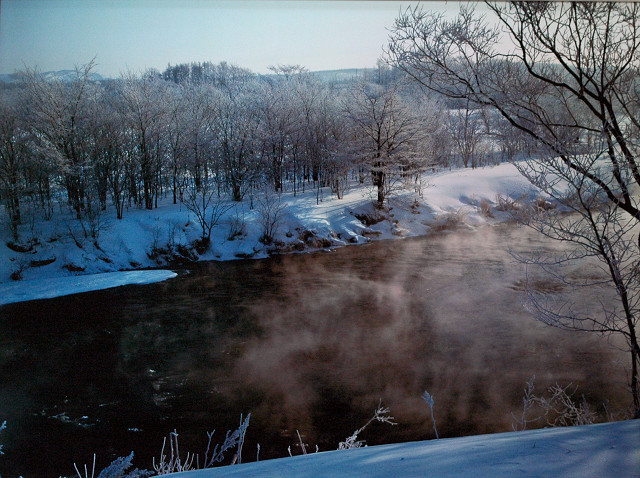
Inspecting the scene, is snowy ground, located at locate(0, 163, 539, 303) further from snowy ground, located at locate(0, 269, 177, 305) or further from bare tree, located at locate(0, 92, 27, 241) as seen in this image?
bare tree, located at locate(0, 92, 27, 241)

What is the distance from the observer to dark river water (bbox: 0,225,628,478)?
16.9 ft

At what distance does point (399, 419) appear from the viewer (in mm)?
5227

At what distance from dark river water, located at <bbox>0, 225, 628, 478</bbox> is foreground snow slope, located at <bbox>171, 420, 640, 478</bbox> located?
249 cm

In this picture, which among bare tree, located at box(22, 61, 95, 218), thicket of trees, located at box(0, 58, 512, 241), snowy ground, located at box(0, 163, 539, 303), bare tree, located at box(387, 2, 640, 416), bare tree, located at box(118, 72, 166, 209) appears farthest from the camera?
bare tree, located at box(118, 72, 166, 209)

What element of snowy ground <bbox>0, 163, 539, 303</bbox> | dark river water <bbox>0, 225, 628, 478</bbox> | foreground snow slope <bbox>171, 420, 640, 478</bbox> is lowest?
dark river water <bbox>0, 225, 628, 478</bbox>

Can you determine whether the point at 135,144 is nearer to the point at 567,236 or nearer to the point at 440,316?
the point at 440,316

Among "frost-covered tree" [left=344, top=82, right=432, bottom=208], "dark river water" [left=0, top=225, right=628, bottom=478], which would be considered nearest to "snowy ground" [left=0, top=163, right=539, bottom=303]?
"frost-covered tree" [left=344, top=82, right=432, bottom=208]

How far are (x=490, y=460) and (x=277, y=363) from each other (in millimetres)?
5372

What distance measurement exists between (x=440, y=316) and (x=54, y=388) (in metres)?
6.94

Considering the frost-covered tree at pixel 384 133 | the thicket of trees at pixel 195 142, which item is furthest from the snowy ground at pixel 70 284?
the frost-covered tree at pixel 384 133

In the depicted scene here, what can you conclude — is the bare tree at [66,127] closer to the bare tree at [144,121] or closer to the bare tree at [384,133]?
the bare tree at [144,121]

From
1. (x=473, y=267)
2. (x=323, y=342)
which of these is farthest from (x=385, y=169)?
(x=323, y=342)

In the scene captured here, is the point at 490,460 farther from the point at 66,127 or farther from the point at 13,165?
the point at 66,127

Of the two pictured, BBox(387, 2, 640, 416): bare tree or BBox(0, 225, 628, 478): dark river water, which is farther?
BBox(0, 225, 628, 478): dark river water
